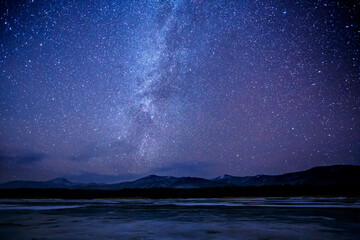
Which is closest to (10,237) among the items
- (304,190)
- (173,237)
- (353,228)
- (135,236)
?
(135,236)

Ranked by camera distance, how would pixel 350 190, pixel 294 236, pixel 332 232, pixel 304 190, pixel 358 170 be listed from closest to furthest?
1. pixel 294 236
2. pixel 332 232
3. pixel 350 190
4. pixel 304 190
5. pixel 358 170

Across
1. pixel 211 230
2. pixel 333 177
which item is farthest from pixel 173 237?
pixel 333 177

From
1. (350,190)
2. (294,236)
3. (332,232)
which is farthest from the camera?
(350,190)

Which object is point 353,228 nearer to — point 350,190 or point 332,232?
point 332,232

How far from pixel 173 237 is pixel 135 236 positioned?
1.18 m

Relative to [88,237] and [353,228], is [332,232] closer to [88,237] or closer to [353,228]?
[353,228]

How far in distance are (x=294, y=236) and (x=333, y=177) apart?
203 metres

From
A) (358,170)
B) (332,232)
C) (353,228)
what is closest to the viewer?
(332,232)

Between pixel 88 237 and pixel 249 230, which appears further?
pixel 249 230

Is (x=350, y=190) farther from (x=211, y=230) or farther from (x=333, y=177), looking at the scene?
(x=333, y=177)

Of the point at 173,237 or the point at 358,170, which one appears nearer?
the point at 173,237

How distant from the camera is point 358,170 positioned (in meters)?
181

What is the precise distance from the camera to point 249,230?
10.0 m

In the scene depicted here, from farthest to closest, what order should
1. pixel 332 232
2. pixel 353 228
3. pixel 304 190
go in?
pixel 304 190
pixel 353 228
pixel 332 232
